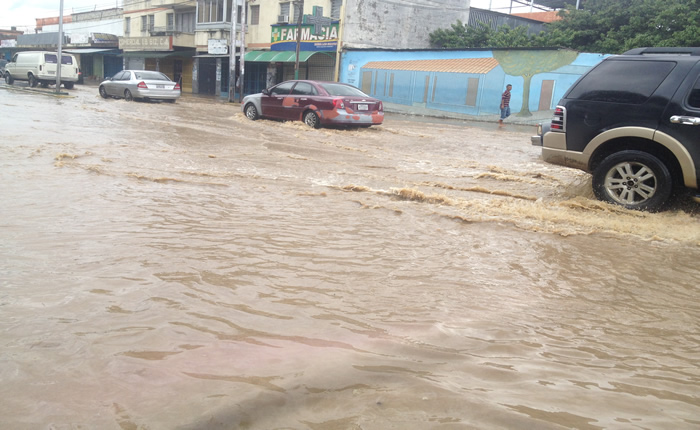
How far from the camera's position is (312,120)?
14.3 metres

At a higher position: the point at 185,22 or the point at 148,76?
the point at 185,22

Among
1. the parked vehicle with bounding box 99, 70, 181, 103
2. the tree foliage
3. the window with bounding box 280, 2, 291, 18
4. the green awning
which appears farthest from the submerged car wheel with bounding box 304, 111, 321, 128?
the window with bounding box 280, 2, 291, 18

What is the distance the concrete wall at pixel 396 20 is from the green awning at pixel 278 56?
6.11 feet

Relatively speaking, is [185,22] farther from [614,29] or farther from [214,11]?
[614,29]

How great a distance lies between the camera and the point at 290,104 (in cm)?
1501

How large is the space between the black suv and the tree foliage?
674 inches

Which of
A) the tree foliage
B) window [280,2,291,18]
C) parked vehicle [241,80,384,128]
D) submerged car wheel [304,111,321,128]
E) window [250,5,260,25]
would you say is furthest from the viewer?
window [250,5,260,25]

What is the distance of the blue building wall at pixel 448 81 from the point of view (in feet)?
70.5

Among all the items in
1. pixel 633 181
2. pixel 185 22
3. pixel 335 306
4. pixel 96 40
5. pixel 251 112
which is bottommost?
pixel 335 306

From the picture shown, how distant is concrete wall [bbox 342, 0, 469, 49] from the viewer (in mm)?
28938

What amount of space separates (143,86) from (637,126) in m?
19.7

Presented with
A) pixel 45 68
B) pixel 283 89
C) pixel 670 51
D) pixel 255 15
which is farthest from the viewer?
pixel 255 15

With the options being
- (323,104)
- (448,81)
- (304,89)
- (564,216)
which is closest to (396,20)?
(448,81)

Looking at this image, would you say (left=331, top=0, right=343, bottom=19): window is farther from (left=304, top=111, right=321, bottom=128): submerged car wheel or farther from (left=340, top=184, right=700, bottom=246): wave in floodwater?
(left=340, top=184, right=700, bottom=246): wave in floodwater
